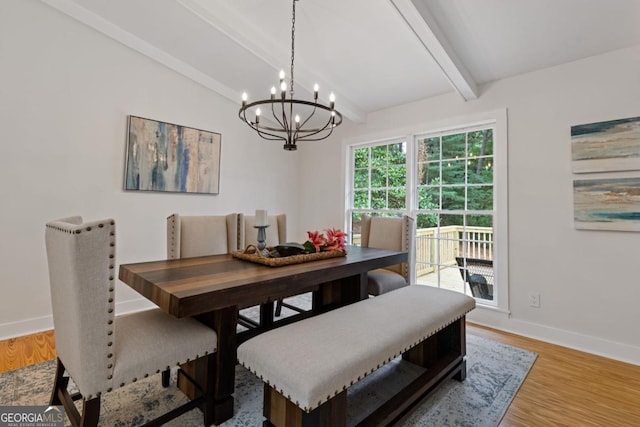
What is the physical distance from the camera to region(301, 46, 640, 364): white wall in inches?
93.1

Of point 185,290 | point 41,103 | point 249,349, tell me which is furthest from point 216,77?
point 249,349

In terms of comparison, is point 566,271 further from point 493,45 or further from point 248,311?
→ point 248,311

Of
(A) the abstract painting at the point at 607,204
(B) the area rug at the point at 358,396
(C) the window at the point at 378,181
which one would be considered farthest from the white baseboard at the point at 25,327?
(A) the abstract painting at the point at 607,204

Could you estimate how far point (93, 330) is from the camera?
119cm

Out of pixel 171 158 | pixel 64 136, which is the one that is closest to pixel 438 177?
pixel 171 158

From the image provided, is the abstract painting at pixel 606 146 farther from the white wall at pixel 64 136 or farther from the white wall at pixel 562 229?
the white wall at pixel 64 136

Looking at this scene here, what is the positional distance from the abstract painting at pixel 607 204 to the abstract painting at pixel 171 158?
12.4 feet

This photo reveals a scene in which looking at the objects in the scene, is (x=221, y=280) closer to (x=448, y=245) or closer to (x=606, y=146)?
A: (x=448, y=245)

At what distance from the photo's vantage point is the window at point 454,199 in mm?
3016

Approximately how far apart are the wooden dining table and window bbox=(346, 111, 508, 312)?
170 centimetres

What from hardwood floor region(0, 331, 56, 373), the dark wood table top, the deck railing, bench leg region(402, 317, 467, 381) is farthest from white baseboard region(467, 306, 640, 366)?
hardwood floor region(0, 331, 56, 373)

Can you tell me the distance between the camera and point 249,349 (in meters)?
1.33

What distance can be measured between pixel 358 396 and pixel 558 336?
2.00 meters

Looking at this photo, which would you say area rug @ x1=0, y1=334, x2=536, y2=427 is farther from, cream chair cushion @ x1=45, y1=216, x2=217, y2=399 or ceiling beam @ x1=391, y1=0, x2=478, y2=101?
ceiling beam @ x1=391, y1=0, x2=478, y2=101
